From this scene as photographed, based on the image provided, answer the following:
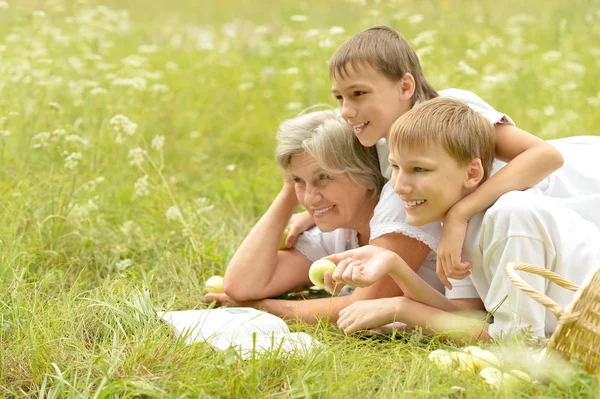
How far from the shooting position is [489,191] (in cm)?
309

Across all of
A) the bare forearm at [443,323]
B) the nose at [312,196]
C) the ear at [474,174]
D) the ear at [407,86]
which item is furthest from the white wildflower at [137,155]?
the ear at [474,174]

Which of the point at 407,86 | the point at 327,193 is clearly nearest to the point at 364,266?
the point at 327,193

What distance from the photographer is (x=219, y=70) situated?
7.77 metres

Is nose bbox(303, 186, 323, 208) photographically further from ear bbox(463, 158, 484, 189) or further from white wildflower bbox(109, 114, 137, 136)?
white wildflower bbox(109, 114, 137, 136)

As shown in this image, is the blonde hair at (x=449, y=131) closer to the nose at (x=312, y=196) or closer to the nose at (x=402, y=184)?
the nose at (x=402, y=184)

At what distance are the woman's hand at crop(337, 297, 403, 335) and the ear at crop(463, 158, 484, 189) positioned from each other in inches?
21.8

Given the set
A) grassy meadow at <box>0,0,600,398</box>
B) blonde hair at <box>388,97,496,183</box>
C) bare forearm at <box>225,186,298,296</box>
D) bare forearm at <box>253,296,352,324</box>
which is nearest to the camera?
grassy meadow at <box>0,0,600,398</box>

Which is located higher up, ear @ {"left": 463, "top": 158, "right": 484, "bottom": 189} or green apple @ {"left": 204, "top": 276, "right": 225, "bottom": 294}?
ear @ {"left": 463, "top": 158, "right": 484, "bottom": 189}

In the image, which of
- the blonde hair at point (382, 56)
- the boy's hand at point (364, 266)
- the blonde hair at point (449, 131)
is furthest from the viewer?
the blonde hair at point (382, 56)

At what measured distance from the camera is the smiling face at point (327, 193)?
3.64 m

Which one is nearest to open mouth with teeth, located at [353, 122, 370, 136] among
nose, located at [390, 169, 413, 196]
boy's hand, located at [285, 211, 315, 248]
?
nose, located at [390, 169, 413, 196]

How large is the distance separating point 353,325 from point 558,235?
89cm

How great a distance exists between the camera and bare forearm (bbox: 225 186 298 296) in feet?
12.8

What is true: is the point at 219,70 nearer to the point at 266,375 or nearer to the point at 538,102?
the point at 538,102
